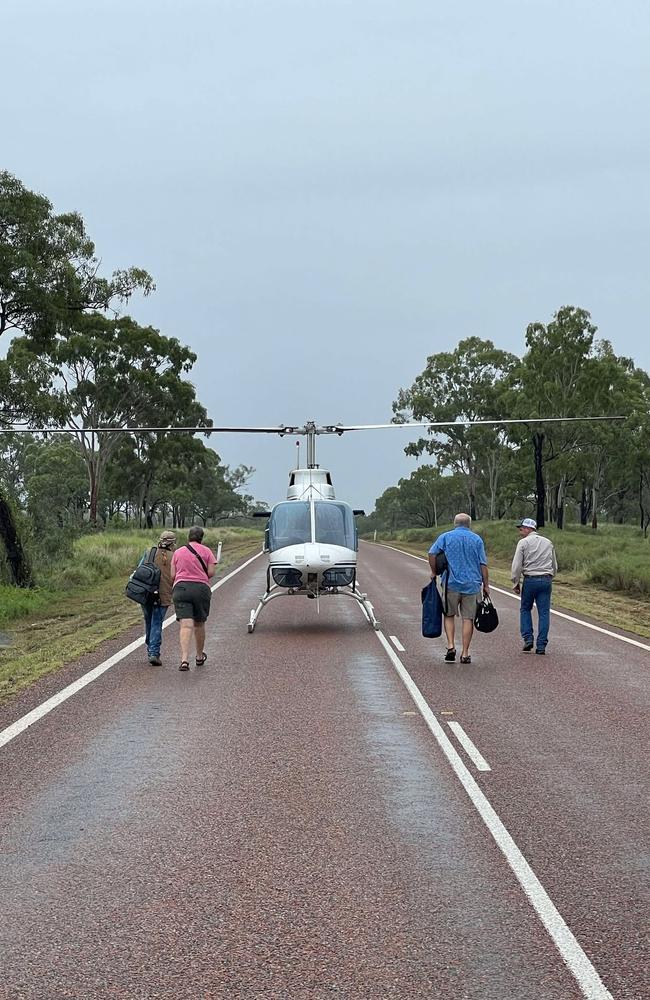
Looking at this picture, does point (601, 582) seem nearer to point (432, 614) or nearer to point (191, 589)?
point (432, 614)

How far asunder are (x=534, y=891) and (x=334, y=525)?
13.3 m

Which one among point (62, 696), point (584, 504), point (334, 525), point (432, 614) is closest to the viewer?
point (62, 696)

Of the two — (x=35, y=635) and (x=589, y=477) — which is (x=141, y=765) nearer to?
(x=35, y=635)

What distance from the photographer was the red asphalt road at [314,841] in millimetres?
4562

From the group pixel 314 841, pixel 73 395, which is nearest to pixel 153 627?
pixel 314 841

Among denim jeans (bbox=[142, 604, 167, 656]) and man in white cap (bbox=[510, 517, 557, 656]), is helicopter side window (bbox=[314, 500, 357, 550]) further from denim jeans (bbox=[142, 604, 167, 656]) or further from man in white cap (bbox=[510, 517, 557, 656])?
denim jeans (bbox=[142, 604, 167, 656])

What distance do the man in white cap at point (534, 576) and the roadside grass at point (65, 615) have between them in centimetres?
613

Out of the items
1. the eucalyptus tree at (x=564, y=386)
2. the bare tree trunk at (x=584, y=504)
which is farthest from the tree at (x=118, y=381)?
the bare tree trunk at (x=584, y=504)

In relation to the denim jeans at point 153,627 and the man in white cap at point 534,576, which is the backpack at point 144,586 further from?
the man in white cap at point 534,576

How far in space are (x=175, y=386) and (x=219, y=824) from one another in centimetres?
5182

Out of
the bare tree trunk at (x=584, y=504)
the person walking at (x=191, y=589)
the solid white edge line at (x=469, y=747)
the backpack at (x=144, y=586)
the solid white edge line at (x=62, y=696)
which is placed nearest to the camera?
the solid white edge line at (x=469, y=747)

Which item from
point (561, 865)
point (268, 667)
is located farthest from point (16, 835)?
point (268, 667)

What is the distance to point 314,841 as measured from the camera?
638 cm

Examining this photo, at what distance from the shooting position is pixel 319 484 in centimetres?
2012
